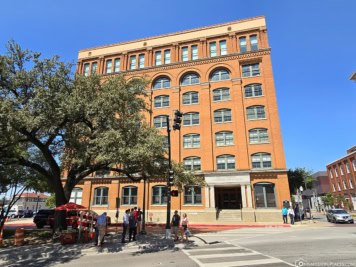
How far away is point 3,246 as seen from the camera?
12.7m

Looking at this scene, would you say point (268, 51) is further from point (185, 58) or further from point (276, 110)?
point (185, 58)

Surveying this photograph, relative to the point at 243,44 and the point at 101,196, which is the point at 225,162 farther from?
the point at 101,196

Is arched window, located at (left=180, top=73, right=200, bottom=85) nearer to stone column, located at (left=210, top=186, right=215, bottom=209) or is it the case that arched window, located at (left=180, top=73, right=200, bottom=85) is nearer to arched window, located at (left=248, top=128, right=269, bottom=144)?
arched window, located at (left=248, top=128, right=269, bottom=144)

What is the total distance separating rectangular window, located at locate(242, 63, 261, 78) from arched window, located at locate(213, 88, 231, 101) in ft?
10.4

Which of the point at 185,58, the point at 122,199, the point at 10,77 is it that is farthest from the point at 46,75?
the point at 185,58

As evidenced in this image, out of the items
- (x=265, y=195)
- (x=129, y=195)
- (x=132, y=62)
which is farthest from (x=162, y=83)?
(x=265, y=195)

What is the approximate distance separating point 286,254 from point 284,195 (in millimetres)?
17444

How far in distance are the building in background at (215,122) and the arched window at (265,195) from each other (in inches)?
4.0

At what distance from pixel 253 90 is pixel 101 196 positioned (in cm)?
2380

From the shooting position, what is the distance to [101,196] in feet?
99.2

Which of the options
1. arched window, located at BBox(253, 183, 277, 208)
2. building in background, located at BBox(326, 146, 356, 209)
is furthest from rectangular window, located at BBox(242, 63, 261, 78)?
building in background, located at BBox(326, 146, 356, 209)

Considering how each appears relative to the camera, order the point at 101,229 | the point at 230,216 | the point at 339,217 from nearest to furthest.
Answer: the point at 101,229
the point at 339,217
the point at 230,216

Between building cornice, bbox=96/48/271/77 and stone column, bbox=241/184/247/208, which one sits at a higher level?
building cornice, bbox=96/48/271/77

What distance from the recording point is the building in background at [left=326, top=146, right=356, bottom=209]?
51.1 metres
